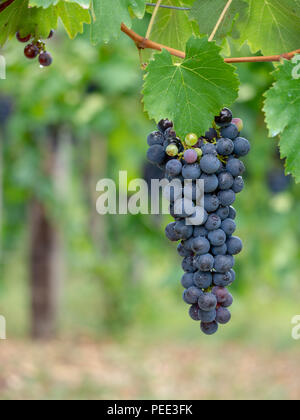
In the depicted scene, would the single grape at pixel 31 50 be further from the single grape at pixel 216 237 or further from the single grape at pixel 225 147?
the single grape at pixel 216 237

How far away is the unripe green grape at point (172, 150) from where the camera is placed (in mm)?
1267

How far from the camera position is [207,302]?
1.22m

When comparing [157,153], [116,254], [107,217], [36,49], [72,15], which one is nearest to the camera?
[157,153]

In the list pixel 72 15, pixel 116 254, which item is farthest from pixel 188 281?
pixel 116 254

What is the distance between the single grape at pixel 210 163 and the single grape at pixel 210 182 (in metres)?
0.02

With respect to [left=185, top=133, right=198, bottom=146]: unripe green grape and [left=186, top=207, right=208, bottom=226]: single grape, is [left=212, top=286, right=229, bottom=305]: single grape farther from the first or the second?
[left=185, top=133, right=198, bottom=146]: unripe green grape

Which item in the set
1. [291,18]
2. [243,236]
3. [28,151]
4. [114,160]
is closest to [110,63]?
[28,151]

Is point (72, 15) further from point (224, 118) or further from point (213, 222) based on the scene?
point (213, 222)

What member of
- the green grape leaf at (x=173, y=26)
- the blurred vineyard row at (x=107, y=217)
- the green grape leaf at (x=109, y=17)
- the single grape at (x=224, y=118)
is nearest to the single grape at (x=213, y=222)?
the single grape at (x=224, y=118)

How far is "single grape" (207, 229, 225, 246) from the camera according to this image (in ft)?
4.10

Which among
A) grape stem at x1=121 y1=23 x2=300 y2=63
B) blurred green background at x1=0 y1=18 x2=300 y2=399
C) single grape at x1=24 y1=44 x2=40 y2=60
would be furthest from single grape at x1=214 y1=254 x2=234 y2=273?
blurred green background at x1=0 y1=18 x2=300 y2=399

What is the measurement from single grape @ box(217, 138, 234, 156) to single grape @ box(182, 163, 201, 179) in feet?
0.21

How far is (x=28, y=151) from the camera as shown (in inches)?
253

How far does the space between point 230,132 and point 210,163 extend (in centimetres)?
11
